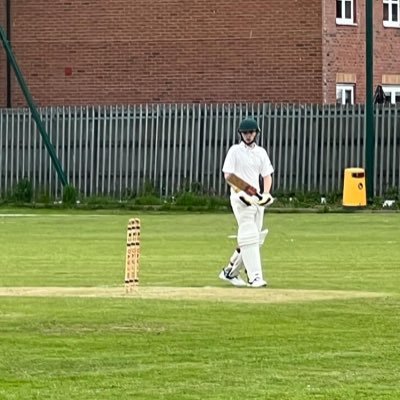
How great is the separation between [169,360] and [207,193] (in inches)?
1067

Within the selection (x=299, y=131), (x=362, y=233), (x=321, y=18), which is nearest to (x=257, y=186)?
(x=362, y=233)

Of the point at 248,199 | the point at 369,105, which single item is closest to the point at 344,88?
the point at 369,105

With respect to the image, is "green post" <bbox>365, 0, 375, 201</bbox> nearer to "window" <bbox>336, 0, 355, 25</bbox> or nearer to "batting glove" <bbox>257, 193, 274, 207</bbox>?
"window" <bbox>336, 0, 355, 25</bbox>

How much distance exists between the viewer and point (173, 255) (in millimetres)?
24266

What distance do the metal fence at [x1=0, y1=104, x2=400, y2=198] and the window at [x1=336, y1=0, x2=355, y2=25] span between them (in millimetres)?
4219

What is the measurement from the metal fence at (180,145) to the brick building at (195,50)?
233cm

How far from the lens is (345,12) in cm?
4319

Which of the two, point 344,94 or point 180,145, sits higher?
point 344,94

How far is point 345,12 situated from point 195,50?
12.8 feet

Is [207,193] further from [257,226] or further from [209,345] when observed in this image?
[209,345]

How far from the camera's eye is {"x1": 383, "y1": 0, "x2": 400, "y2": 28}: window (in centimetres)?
4431

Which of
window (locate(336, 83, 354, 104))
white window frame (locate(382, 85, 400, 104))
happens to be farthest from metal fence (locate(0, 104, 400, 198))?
white window frame (locate(382, 85, 400, 104))

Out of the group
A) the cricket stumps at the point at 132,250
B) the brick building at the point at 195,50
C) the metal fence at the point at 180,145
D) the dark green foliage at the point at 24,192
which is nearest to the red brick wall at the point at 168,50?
Result: the brick building at the point at 195,50

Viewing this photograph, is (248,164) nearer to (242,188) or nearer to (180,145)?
(242,188)
